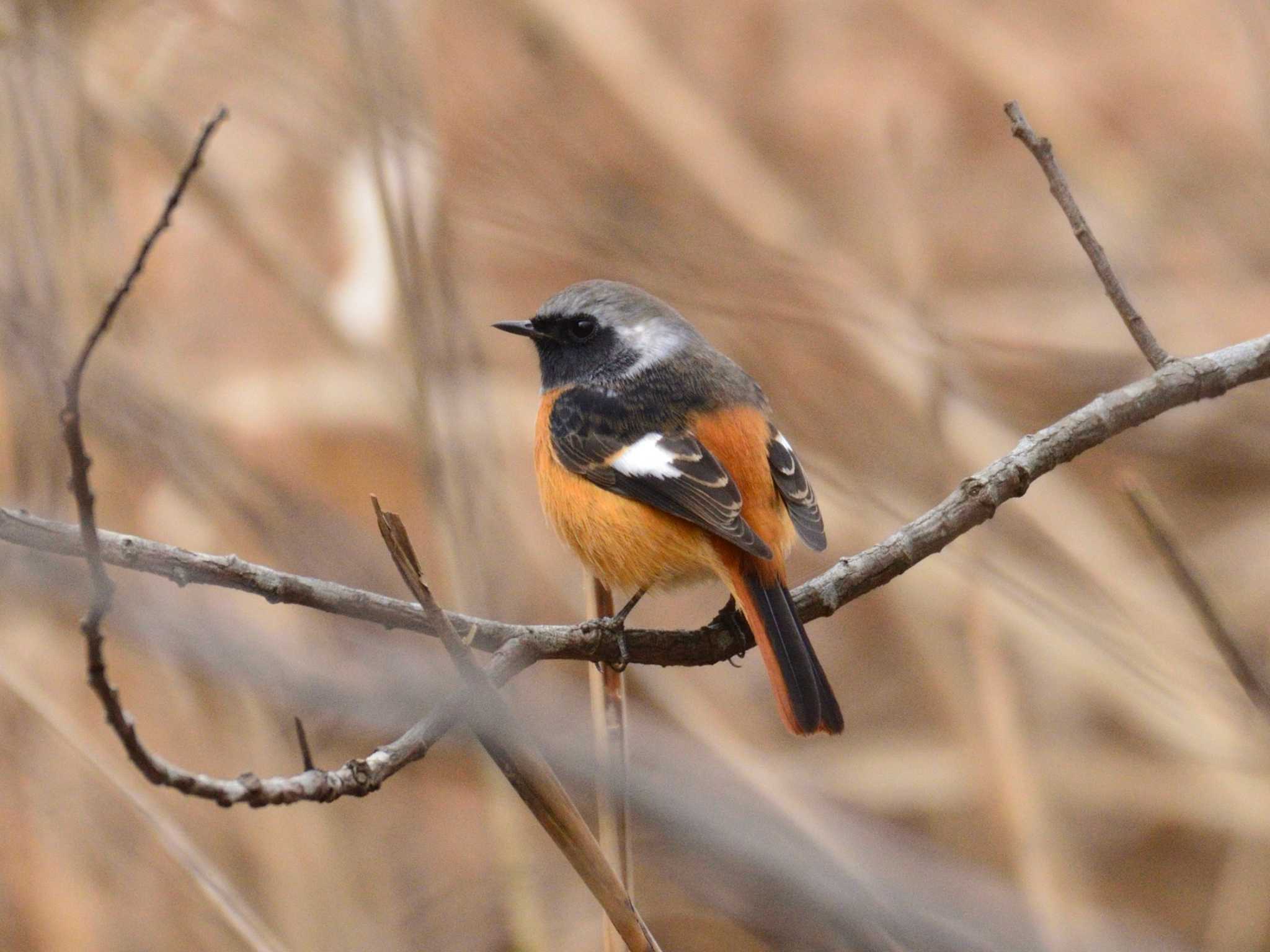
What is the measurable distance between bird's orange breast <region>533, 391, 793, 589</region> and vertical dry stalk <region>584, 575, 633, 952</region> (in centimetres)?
28

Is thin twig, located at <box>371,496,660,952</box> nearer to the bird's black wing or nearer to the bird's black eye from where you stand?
the bird's black wing

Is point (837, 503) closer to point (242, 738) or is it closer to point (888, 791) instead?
point (888, 791)

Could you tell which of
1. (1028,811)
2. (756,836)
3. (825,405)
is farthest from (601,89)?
(756,836)

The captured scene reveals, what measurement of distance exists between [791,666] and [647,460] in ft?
2.18

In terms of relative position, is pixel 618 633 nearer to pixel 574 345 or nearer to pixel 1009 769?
pixel 574 345

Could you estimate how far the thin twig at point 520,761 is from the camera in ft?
5.46

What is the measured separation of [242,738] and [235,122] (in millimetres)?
3621

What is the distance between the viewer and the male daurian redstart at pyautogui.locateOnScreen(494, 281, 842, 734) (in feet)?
8.23

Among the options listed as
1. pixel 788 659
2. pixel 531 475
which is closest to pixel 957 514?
pixel 788 659

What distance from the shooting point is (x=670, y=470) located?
278 cm

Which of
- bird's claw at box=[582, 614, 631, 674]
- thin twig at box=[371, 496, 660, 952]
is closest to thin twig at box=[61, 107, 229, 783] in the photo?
thin twig at box=[371, 496, 660, 952]

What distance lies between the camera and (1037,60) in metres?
6.18

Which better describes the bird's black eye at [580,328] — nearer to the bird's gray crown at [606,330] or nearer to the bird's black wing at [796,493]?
the bird's gray crown at [606,330]

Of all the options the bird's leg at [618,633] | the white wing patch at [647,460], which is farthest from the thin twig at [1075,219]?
the bird's leg at [618,633]
